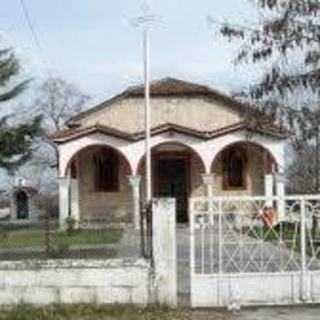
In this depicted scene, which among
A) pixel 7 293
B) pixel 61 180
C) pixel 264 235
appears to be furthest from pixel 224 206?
pixel 61 180

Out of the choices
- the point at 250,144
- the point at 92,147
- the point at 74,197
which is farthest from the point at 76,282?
the point at 74,197

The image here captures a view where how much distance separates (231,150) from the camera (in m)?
46.2

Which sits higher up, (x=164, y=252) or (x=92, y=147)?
(x=92, y=147)

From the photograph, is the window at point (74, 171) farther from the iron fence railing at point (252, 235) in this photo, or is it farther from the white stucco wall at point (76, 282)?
the white stucco wall at point (76, 282)

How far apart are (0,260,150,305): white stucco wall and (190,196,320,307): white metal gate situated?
0.88m

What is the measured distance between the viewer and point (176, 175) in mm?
46594

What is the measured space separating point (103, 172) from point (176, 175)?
10.9 feet

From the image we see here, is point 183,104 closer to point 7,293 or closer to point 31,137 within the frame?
point 31,137

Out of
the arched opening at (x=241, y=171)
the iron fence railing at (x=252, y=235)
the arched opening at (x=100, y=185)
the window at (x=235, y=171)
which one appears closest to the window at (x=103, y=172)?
the arched opening at (x=100, y=185)

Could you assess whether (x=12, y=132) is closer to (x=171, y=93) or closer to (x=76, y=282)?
(x=171, y=93)

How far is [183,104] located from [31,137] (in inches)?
276

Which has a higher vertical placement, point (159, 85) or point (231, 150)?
point (159, 85)

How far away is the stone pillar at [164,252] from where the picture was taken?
48.9 feet

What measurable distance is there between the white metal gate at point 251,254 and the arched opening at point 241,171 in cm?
2978
